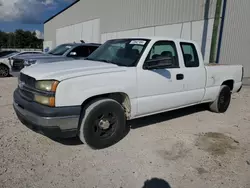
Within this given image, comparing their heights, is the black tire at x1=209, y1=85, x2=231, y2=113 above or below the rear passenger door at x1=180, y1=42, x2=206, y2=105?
below

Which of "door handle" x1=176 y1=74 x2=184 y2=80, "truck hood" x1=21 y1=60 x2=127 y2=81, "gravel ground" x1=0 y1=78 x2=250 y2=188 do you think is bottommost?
"gravel ground" x1=0 y1=78 x2=250 y2=188

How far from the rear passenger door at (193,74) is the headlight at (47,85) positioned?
2666mm

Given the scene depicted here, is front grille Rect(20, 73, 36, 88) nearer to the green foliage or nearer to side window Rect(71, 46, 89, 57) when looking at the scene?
side window Rect(71, 46, 89, 57)

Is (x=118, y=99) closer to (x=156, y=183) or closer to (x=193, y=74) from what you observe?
(x=156, y=183)

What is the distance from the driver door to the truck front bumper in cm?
123

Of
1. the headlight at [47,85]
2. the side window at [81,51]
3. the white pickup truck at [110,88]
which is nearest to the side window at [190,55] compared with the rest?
the white pickup truck at [110,88]

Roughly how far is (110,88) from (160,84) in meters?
1.09

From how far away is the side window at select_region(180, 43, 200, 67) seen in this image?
475 centimetres

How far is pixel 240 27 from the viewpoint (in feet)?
39.5

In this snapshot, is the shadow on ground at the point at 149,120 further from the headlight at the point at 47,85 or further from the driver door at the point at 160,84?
the headlight at the point at 47,85

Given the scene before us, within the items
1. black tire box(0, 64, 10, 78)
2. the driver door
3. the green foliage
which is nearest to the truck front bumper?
the driver door

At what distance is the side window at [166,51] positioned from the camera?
4.28m

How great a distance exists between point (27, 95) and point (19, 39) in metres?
85.3

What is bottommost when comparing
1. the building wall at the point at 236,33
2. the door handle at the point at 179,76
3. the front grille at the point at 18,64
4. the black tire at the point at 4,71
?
the black tire at the point at 4,71
